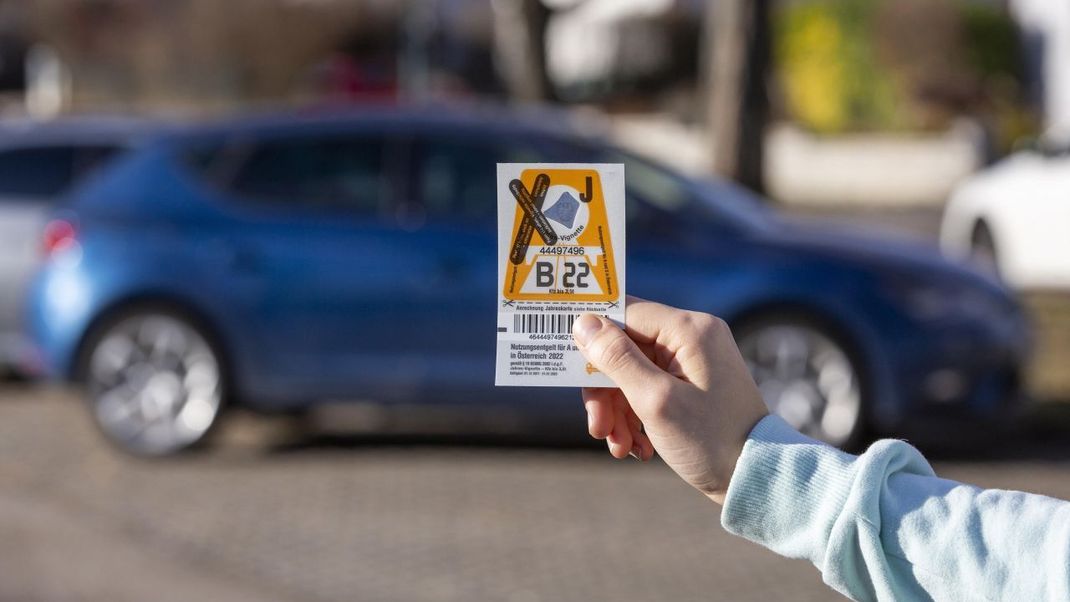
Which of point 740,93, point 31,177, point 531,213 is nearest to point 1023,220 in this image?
point 740,93

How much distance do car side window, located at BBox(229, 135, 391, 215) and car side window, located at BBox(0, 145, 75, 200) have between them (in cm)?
263

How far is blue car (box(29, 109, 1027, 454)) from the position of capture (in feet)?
26.8

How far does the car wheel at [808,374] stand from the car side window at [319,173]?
1.89 m

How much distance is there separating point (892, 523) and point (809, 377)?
6.60 meters

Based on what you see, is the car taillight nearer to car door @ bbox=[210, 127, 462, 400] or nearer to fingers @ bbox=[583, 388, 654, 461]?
car door @ bbox=[210, 127, 462, 400]

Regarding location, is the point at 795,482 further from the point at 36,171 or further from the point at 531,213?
the point at 36,171

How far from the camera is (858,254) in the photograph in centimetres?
831

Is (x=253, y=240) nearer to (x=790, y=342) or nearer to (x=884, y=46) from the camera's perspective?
(x=790, y=342)

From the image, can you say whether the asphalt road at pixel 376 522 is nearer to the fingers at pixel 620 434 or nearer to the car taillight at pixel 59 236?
the car taillight at pixel 59 236

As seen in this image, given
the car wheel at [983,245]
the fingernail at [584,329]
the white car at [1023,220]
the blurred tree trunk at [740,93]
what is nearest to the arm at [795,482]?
the fingernail at [584,329]

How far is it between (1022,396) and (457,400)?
2734 millimetres

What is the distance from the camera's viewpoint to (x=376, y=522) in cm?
727

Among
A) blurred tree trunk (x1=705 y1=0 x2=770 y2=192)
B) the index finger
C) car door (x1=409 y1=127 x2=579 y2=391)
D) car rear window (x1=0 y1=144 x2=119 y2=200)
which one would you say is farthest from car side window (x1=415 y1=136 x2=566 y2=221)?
blurred tree trunk (x1=705 y1=0 x2=770 y2=192)

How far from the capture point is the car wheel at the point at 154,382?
27.9ft
